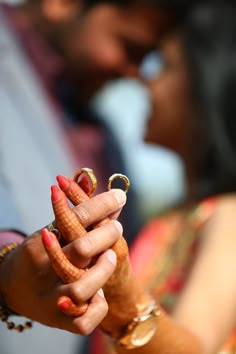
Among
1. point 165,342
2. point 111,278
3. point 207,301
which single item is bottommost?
point 207,301

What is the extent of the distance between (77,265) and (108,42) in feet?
3.95

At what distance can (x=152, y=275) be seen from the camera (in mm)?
1243

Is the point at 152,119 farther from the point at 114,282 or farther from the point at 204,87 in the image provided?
the point at 114,282

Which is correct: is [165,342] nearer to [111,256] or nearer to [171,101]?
[111,256]

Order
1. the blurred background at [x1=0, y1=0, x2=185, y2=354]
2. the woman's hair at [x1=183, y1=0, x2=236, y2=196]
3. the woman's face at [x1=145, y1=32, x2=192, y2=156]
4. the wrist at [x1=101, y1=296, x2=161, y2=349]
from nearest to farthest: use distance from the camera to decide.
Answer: the wrist at [x1=101, y1=296, x2=161, y2=349], the blurred background at [x1=0, y1=0, x2=185, y2=354], the woman's hair at [x1=183, y1=0, x2=236, y2=196], the woman's face at [x1=145, y1=32, x2=192, y2=156]

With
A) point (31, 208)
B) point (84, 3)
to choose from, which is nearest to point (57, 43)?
point (84, 3)

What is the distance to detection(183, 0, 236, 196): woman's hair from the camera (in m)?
1.34

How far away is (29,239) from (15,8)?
1.05 meters

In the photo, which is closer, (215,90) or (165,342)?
(165,342)

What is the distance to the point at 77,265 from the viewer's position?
1.85 feet

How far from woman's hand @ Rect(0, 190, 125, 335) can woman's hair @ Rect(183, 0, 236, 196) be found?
76 cm

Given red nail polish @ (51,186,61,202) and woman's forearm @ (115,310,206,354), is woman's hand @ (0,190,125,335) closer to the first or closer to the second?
red nail polish @ (51,186,61,202)

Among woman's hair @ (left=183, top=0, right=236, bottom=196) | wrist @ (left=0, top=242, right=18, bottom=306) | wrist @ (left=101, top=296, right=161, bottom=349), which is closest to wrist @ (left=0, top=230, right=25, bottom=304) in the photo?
wrist @ (left=0, top=242, right=18, bottom=306)

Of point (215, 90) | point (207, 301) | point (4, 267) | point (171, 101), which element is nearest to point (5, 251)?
point (4, 267)
